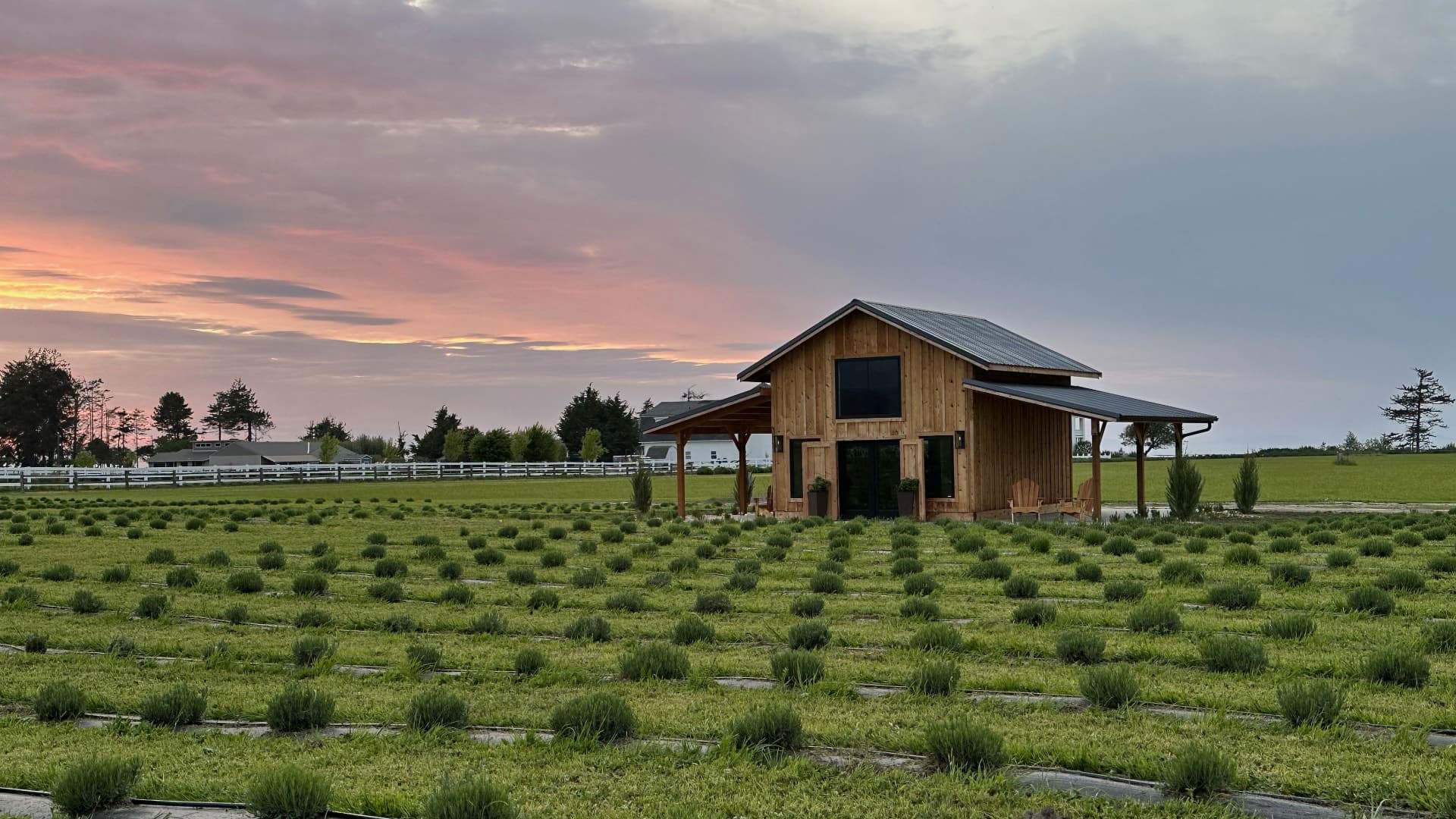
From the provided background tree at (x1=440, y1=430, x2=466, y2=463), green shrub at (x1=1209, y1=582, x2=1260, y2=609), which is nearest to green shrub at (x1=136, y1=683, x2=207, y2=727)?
green shrub at (x1=1209, y1=582, x2=1260, y2=609)

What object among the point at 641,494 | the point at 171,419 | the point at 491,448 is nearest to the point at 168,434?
the point at 171,419

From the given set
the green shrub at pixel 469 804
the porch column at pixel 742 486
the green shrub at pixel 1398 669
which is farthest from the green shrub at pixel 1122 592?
the porch column at pixel 742 486

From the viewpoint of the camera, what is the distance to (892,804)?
17.7 feet

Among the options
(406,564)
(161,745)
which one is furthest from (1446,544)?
(161,745)

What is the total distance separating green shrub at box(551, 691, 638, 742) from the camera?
6.65m

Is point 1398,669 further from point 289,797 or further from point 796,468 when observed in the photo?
point 796,468

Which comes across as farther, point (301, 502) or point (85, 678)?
point (301, 502)

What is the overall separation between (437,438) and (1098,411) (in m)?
94.8

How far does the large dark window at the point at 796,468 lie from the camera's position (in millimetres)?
30109

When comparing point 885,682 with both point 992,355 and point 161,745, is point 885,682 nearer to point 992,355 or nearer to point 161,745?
point 161,745

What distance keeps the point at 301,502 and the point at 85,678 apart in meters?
31.8

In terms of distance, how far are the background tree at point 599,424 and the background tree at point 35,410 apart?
42408 mm

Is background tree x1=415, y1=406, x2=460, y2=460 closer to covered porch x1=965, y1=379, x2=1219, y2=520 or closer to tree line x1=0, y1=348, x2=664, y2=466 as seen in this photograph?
tree line x1=0, y1=348, x2=664, y2=466

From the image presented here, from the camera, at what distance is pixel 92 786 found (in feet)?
18.3
